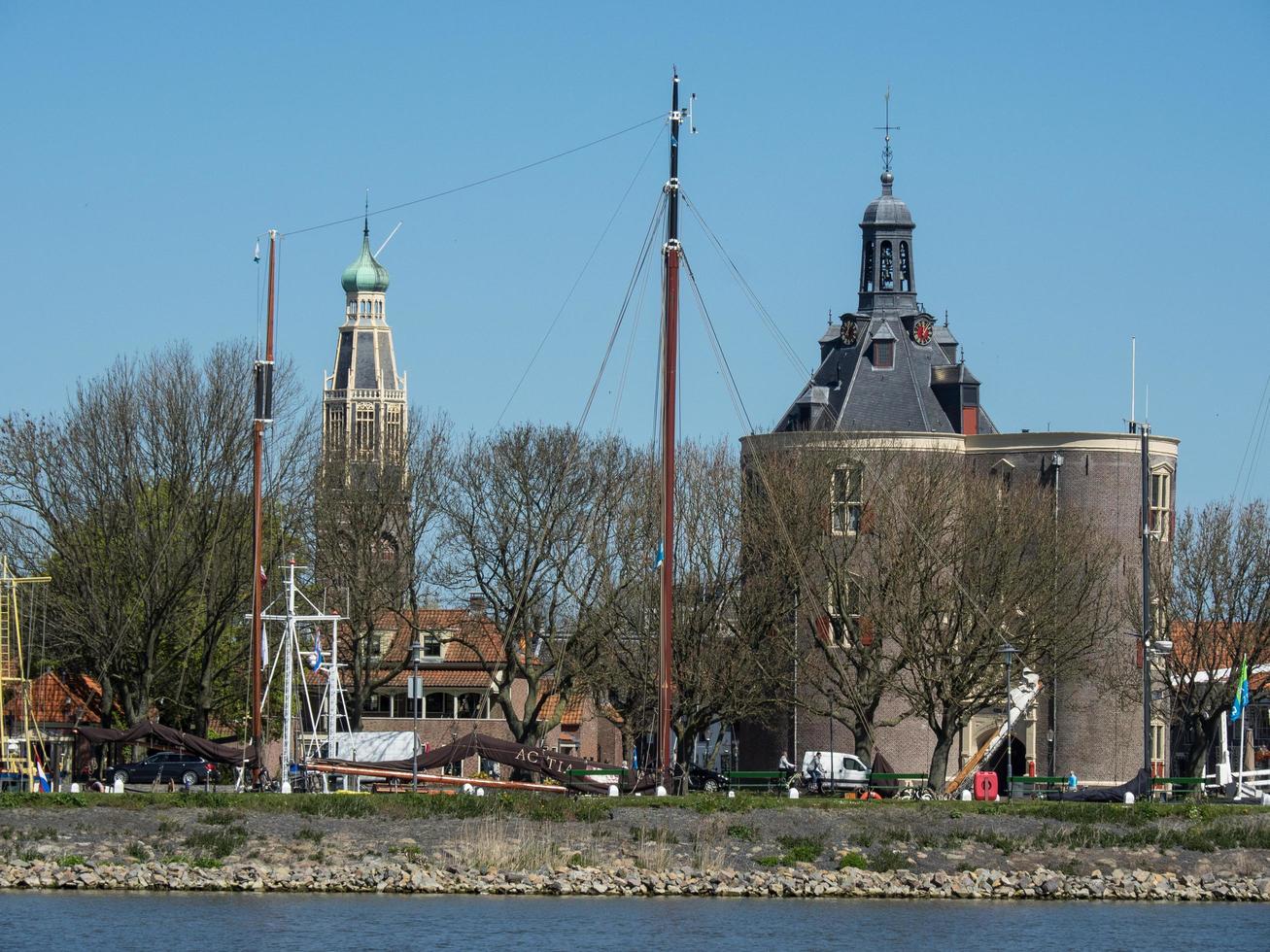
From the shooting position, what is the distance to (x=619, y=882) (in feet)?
154

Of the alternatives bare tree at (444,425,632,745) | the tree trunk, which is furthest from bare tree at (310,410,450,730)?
the tree trunk

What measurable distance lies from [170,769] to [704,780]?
646 inches

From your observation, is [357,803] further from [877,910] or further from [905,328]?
[905,328]

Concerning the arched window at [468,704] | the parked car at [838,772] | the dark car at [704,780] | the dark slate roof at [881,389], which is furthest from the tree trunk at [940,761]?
the arched window at [468,704]

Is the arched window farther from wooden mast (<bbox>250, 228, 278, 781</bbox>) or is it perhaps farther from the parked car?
wooden mast (<bbox>250, 228, 278, 781</bbox>)

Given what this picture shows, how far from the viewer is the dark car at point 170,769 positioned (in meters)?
65.4

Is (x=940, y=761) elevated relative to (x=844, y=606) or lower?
lower

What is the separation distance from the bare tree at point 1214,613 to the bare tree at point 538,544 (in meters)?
18.7

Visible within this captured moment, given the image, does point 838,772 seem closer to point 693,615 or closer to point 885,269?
point 693,615

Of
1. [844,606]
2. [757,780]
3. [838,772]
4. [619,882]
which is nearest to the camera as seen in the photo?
[619,882]

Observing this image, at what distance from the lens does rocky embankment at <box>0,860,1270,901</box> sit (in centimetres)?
4622

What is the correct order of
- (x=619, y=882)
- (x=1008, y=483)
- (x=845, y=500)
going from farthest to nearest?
(x=1008, y=483) → (x=845, y=500) → (x=619, y=882)

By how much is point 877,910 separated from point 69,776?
3409cm

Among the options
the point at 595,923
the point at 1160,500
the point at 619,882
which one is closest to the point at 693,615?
the point at 1160,500
